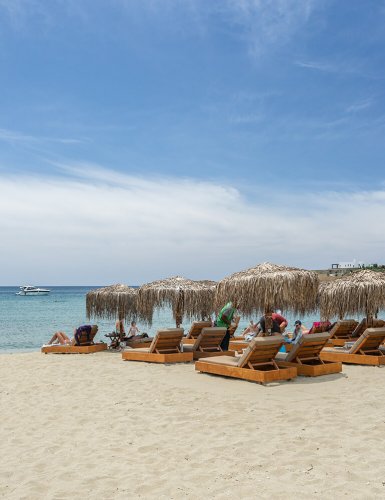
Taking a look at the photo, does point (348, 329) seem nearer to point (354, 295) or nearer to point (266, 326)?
point (354, 295)

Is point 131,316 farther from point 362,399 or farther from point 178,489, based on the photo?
point 178,489

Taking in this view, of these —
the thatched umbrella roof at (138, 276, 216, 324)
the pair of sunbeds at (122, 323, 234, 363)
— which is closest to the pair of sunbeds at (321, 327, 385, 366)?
the pair of sunbeds at (122, 323, 234, 363)

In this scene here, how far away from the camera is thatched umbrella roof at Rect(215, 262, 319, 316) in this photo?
1092 cm

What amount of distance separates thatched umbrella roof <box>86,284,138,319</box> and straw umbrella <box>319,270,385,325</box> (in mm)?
5289

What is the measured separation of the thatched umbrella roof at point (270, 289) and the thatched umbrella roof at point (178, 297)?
1703 millimetres

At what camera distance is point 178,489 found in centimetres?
420

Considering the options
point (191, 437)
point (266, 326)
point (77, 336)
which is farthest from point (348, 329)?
point (191, 437)

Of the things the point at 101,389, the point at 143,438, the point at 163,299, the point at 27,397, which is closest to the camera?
the point at 143,438

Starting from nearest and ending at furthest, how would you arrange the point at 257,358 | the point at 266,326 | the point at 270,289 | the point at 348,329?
the point at 257,358 → the point at 266,326 → the point at 270,289 → the point at 348,329

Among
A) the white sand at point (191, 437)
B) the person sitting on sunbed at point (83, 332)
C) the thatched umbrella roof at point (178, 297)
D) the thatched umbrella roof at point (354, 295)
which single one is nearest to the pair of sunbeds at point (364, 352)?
the white sand at point (191, 437)

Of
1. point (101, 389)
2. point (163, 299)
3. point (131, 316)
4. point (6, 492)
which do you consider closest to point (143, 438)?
point (6, 492)

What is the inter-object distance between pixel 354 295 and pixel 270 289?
319 centimetres

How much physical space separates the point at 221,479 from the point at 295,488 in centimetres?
64

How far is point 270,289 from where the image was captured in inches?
433
